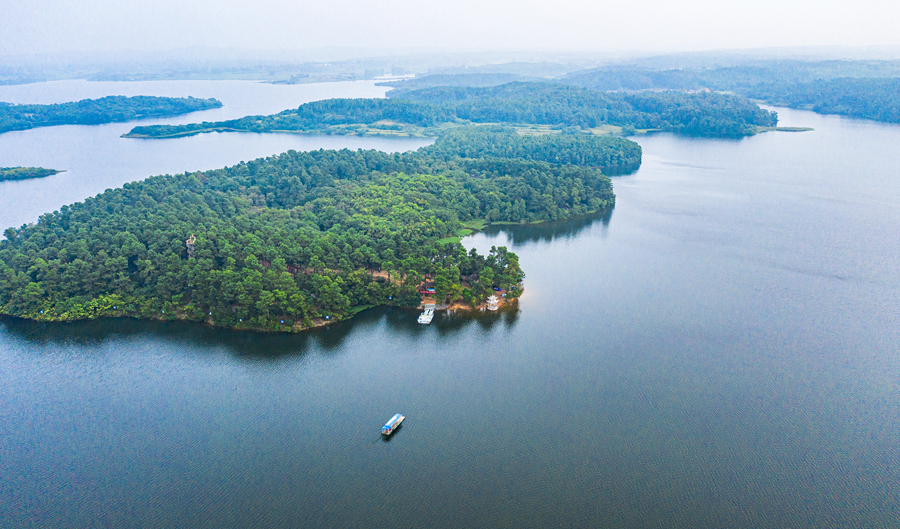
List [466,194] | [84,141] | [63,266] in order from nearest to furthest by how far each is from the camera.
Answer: [63,266] → [466,194] → [84,141]

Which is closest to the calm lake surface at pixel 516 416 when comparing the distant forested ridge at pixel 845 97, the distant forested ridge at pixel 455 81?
the distant forested ridge at pixel 845 97

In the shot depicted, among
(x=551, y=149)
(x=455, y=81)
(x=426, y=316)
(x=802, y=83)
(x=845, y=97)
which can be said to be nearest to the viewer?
(x=426, y=316)

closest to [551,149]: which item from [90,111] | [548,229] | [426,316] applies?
[548,229]

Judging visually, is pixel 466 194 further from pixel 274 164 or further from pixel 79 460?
pixel 79 460

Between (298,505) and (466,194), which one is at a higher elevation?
(466,194)

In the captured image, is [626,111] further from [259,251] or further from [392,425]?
[392,425]

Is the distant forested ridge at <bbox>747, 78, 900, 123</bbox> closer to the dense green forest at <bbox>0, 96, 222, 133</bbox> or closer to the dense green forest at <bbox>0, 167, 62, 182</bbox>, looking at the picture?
the dense green forest at <bbox>0, 167, 62, 182</bbox>

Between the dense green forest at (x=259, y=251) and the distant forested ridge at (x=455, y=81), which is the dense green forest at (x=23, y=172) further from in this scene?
the distant forested ridge at (x=455, y=81)

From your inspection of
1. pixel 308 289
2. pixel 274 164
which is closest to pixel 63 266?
pixel 308 289
